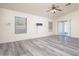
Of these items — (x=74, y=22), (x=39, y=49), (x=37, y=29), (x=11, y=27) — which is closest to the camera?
(x=39, y=49)

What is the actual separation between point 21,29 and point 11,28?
102 centimetres

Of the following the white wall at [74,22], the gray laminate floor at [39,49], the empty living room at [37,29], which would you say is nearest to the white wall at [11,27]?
the empty living room at [37,29]

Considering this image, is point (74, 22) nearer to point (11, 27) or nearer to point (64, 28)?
point (64, 28)

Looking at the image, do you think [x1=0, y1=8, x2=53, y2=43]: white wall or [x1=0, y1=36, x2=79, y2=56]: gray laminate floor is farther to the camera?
[x1=0, y1=8, x2=53, y2=43]: white wall

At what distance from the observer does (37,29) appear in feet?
30.3

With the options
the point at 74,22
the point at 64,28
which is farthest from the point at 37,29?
the point at 74,22

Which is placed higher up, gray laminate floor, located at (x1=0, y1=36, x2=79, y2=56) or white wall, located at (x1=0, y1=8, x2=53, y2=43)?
white wall, located at (x1=0, y1=8, x2=53, y2=43)

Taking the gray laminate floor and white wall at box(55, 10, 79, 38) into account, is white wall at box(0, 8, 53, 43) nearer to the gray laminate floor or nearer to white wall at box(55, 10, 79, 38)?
the gray laminate floor

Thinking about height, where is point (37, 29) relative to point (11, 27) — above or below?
below

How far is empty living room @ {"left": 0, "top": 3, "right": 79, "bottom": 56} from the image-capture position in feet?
14.5

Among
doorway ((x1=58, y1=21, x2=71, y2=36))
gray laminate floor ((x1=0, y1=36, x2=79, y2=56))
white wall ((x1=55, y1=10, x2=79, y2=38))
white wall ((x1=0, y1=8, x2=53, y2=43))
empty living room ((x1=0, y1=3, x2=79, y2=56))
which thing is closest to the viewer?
gray laminate floor ((x1=0, y1=36, x2=79, y2=56))

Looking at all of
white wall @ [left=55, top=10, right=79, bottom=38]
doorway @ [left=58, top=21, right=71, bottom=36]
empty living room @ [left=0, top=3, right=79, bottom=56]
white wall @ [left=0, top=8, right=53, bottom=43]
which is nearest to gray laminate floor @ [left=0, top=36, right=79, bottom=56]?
empty living room @ [left=0, top=3, right=79, bottom=56]

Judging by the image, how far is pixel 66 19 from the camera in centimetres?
1062

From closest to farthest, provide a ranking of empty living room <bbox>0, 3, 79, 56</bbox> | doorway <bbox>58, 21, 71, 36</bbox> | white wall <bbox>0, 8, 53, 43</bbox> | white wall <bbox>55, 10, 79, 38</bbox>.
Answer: empty living room <bbox>0, 3, 79, 56</bbox> < white wall <bbox>0, 8, 53, 43</bbox> < white wall <bbox>55, 10, 79, 38</bbox> < doorway <bbox>58, 21, 71, 36</bbox>
